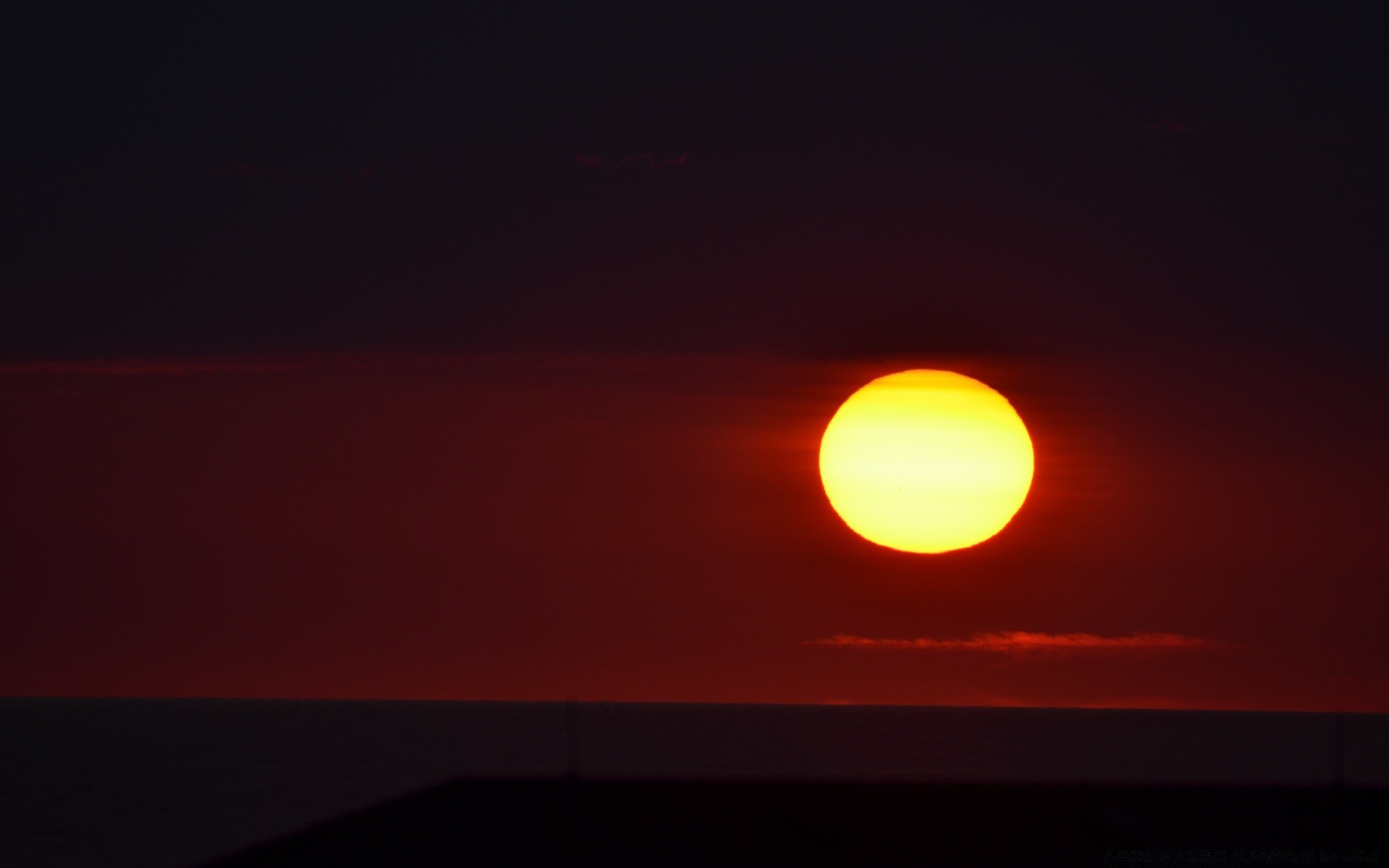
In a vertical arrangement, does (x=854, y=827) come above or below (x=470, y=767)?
below

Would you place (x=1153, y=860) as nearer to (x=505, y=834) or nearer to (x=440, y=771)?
(x=505, y=834)

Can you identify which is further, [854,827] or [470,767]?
[470,767]

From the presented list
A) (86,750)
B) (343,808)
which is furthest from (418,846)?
(86,750)

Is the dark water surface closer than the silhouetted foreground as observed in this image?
No

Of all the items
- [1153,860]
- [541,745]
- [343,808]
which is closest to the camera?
[1153,860]

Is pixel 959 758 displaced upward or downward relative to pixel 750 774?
upward
